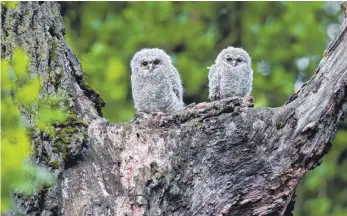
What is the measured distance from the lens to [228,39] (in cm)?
1493

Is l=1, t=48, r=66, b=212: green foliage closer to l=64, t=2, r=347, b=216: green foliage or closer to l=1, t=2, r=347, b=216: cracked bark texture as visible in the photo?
l=1, t=2, r=347, b=216: cracked bark texture

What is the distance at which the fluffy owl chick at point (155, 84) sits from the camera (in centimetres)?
702

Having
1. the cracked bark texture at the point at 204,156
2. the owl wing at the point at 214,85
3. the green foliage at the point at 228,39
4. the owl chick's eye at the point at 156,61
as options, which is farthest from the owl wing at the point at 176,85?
the green foliage at the point at 228,39

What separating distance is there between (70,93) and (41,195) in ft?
3.26

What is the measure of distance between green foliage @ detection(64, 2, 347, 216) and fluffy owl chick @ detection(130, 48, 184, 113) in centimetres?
564

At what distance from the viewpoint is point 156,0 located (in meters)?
14.6

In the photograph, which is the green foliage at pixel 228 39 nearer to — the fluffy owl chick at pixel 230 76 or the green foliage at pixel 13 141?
the fluffy owl chick at pixel 230 76

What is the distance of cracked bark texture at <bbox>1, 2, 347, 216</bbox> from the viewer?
5.08 meters

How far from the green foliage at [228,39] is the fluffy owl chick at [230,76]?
5724 millimetres

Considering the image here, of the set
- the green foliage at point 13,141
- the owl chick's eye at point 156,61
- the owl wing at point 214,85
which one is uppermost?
the owl chick's eye at point 156,61

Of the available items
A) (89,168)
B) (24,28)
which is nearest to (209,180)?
(89,168)

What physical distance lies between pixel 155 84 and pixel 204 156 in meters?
2.09

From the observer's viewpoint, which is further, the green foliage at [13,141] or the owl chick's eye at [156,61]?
the owl chick's eye at [156,61]

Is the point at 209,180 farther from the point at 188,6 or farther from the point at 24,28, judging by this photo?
the point at 188,6
